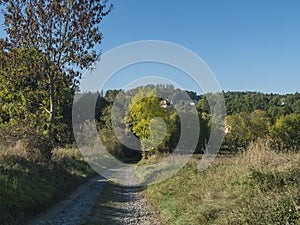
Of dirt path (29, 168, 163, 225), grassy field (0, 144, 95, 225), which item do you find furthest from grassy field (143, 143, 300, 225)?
grassy field (0, 144, 95, 225)

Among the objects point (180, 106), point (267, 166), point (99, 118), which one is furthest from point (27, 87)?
point (99, 118)

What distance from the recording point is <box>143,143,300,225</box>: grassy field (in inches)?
225

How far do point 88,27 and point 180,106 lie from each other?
22392 millimetres

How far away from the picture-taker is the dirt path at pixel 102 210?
9.16 meters

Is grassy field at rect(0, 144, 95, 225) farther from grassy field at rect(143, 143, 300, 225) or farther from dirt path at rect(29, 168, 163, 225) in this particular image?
grassy field at rect(143, 143, 300, 225)

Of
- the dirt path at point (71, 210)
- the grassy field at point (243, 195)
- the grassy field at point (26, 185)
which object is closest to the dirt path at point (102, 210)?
the dirt path at point (71, 210)

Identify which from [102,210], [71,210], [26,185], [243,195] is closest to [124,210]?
[102,210]

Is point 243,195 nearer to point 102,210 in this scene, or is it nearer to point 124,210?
point 124,210

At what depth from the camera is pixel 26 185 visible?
10711 millimetres

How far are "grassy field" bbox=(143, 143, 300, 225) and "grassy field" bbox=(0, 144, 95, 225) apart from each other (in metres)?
4.06

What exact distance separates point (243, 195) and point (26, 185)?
7.42 meters

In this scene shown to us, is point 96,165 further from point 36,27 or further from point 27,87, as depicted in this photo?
point 36,27

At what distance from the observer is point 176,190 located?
438 inches

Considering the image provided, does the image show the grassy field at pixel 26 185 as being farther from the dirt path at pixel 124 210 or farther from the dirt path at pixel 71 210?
the dirt path at pixel 124 210
